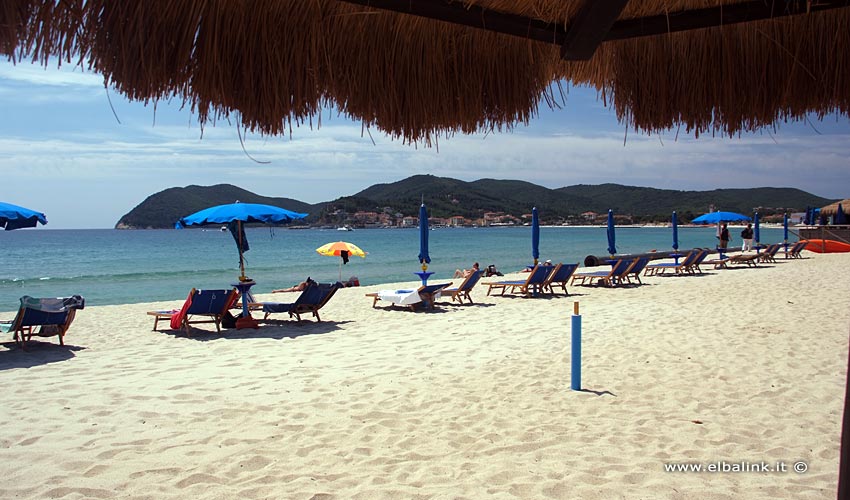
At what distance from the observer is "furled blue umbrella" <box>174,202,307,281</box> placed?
8.73 meters

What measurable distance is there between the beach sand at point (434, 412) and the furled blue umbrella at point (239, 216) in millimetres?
1829

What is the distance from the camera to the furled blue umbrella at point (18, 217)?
773 cm

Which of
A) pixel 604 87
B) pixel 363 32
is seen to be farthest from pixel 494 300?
pixel 363 32

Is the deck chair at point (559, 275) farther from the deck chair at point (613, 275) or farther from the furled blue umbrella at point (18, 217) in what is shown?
the furled blue umbrella at point (18, 217)

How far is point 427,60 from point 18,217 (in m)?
7.56

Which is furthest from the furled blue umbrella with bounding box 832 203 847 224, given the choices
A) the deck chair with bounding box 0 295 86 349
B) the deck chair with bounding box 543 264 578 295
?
the deck chair with bounding box 0 295 86 349

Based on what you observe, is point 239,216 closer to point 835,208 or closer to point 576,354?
point 576,354

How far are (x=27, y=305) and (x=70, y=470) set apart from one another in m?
4.56

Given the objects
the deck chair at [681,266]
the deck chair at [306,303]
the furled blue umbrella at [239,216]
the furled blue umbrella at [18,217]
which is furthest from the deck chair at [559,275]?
the furled blue umbrella at [18,217]

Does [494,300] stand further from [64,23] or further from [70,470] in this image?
[64,23]

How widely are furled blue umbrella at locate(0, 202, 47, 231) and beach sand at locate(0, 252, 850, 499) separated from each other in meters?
1.65

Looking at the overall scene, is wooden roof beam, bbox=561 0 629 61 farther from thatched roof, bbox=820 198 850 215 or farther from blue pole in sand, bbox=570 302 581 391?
thatched roof, bbox=820 198 850 215

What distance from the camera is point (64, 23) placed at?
161 cm

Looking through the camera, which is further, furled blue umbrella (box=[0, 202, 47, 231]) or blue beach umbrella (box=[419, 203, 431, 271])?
blue beach umbrella (box=[419, 203, 431, 271])
